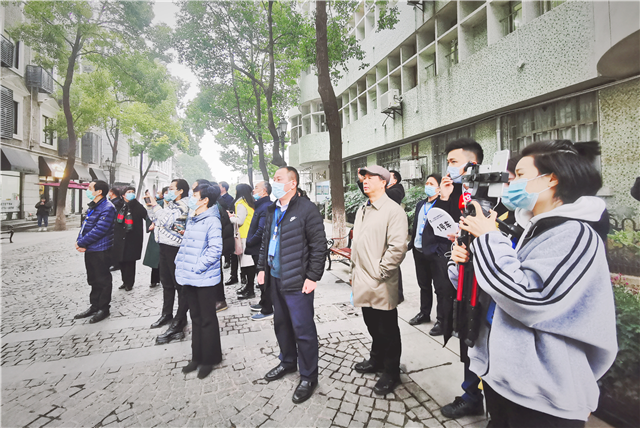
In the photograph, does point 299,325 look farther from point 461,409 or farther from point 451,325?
point 461,409

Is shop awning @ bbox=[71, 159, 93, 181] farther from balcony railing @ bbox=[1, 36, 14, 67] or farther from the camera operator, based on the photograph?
the camera operator

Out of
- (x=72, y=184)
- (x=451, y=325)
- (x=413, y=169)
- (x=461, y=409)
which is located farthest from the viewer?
(x=72, y=184)

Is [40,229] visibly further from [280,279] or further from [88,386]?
[280,279]

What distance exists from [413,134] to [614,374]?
35.0 feet

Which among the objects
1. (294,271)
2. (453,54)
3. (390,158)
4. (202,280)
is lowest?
(202,280)

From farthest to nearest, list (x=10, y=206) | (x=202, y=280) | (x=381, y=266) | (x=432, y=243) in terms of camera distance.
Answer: (x=10, y=206)
(x=432, y=243)
(x=202, y=280)
(x=381, y=266)

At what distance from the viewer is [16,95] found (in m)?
18.0

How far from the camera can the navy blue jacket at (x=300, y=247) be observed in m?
2.92

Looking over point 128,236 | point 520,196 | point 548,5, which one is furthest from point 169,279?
point 548,5

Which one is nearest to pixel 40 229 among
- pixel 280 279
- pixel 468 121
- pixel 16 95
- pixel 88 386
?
pixel 16 95

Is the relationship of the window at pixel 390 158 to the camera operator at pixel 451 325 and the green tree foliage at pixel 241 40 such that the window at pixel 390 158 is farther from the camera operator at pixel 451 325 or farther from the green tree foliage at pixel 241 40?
the camera operator at pixel 451 325

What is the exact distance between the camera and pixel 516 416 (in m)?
1.48

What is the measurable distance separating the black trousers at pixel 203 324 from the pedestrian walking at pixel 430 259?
2.35 meters

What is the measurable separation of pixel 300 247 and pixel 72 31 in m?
20.0
